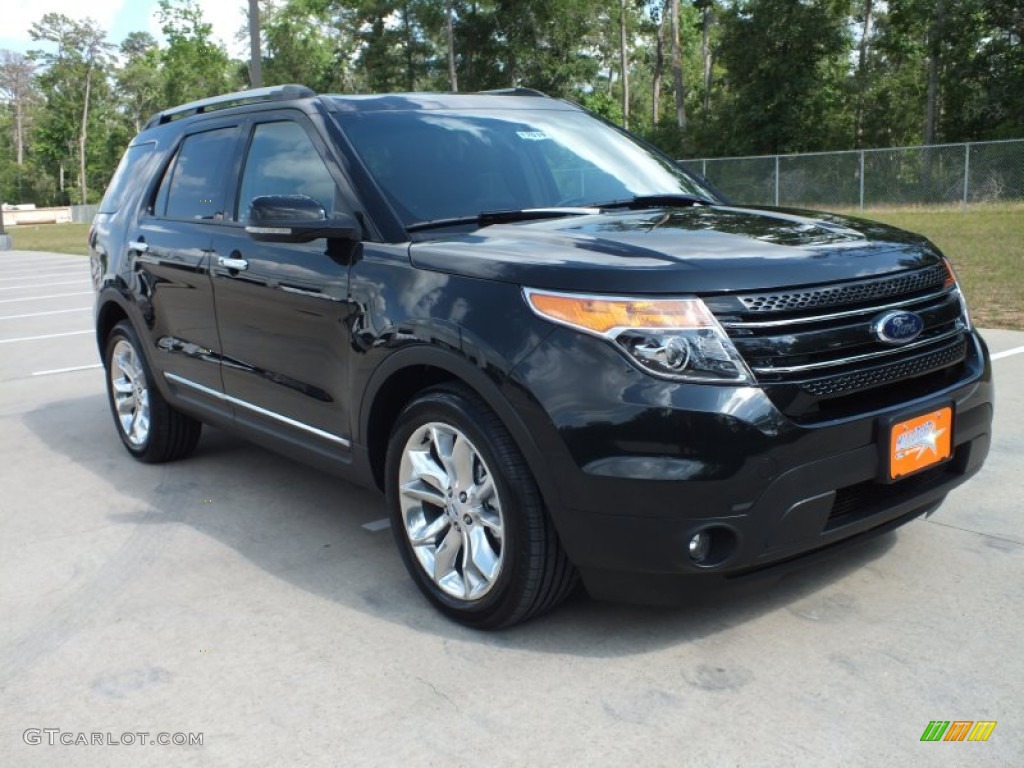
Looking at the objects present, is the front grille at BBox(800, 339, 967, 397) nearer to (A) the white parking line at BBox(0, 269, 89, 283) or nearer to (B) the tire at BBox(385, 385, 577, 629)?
(B) the tire at BBox(385, 385, 577, 629)

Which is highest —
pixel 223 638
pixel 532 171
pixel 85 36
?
pixel 85 36

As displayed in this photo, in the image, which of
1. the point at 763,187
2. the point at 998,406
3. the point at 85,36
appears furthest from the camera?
the point at 85,36

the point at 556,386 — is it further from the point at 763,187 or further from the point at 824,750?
the point at 763,187

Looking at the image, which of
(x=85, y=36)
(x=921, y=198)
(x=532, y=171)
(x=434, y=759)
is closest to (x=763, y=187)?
(x=921, y=198)

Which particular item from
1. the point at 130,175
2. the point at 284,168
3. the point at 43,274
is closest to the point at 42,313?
the point at 43,274

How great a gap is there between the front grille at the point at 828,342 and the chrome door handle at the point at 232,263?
2263 mm

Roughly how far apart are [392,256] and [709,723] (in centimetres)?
185

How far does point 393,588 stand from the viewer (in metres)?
3.80

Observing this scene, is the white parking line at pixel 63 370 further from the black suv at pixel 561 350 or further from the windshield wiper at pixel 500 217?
the windshield wiper at pixel 500 217

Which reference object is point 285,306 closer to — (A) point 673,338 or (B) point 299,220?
(B) point 299,220

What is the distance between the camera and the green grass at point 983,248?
31.6 ft

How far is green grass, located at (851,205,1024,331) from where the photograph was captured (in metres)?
9.61

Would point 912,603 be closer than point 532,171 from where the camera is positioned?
Yes

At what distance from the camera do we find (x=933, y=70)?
34188mm
